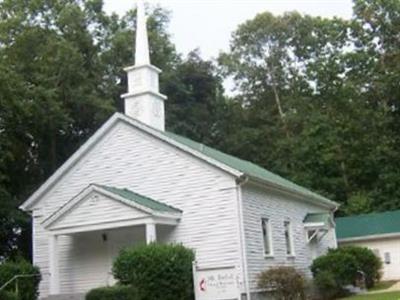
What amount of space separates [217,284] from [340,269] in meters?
11.6

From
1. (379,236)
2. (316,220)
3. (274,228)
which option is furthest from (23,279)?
(379,236)

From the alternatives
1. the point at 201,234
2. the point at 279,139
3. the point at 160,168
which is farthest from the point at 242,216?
the point at 279,139

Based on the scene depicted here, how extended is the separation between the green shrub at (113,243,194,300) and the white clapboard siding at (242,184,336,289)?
10.0 ft

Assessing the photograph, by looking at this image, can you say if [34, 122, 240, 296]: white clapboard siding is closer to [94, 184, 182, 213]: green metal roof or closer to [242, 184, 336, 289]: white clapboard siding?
[94, 184, 182, 213]: green metal roof

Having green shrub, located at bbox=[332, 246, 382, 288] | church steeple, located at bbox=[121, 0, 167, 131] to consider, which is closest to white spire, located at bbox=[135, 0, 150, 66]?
church steeple, located at bbox=[121, 0, 167, 131]

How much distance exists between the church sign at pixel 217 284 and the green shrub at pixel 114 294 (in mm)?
2805

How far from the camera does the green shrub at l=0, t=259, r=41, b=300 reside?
24422mm

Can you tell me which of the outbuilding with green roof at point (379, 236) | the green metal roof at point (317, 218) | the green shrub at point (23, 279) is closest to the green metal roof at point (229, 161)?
the green metal roof at point (317, 218)

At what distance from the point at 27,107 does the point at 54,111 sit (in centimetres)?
288

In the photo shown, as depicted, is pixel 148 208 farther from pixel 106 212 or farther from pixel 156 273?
pixel 156 273

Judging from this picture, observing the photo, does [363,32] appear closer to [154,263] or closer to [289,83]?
[289,83]

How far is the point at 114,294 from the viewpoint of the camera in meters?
20.7

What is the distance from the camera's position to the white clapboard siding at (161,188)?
2456cm

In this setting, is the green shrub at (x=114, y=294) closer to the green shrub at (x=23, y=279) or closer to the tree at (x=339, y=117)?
the green shrub at (x=23, y=279)
